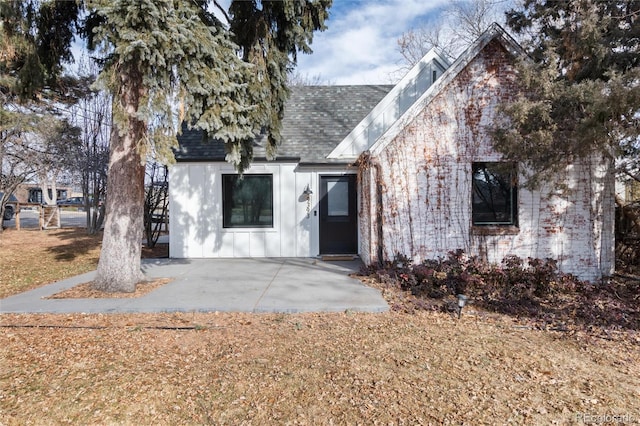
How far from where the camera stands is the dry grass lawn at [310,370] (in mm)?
2691

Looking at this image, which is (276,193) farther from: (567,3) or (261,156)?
(567,3)

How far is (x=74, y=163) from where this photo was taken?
15703 mm

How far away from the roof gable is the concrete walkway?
2.89 meters

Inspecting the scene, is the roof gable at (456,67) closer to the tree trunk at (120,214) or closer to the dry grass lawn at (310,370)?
the dry grass lawn at (310,370)

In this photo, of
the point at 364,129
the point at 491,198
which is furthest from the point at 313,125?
the point at 491,198

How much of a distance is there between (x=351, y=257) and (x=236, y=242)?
3110 millimetres

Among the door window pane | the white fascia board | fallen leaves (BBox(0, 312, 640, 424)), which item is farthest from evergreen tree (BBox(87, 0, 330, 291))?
the door window pane

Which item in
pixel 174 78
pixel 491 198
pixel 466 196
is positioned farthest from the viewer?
pixel 491 198

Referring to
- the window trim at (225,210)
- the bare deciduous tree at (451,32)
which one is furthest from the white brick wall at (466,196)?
the bare deciduous tree at (451,32)

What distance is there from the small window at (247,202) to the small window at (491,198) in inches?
201

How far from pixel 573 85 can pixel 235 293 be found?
241 inches

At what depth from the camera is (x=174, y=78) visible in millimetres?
5168

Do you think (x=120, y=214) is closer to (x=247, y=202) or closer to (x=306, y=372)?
(x=247, y=202)

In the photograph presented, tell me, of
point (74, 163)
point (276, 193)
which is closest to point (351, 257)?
point (276, 193)
